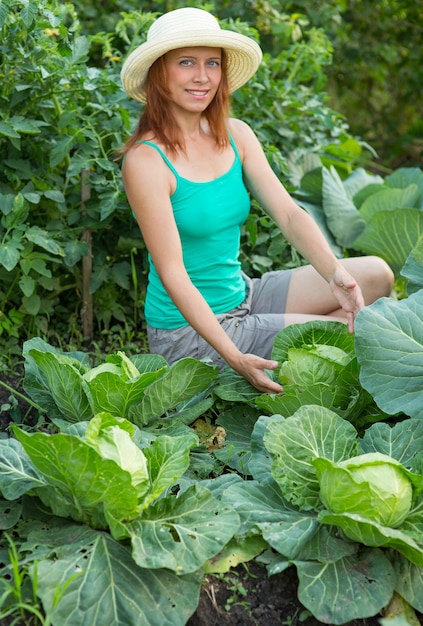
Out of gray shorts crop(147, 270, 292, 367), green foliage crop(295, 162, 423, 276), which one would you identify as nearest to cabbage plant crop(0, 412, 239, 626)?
gray shorts crop(147, 270, 292, 367)

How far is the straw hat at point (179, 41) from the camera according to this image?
10.0 feet

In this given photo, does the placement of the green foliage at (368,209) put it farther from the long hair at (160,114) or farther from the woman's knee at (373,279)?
the long hair at (160,114)

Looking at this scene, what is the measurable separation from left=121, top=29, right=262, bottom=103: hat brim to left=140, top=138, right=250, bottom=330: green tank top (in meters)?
0.29

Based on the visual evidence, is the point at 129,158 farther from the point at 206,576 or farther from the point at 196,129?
the point at 206,576

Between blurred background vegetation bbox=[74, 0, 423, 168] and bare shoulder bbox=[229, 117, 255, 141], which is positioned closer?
bare shoulder bbox=[229, 117, 255, 141]

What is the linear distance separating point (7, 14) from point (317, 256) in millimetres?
1572

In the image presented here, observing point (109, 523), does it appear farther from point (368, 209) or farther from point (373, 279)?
point (368, 209)

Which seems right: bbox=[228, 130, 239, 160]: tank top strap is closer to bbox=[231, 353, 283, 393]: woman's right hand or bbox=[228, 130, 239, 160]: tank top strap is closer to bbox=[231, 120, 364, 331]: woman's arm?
bbox=[231, 120, 364, 331]: woman's arm

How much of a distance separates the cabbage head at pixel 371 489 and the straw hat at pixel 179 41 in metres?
1.68

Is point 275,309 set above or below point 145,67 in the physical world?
below

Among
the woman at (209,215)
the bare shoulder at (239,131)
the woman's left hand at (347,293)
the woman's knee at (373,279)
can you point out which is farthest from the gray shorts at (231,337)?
the bare shoulder at (239,131)

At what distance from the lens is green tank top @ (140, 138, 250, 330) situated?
10.7ft

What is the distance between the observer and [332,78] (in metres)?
7.78

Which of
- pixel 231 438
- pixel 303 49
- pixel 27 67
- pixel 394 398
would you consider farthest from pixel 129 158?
pixel 303 49
